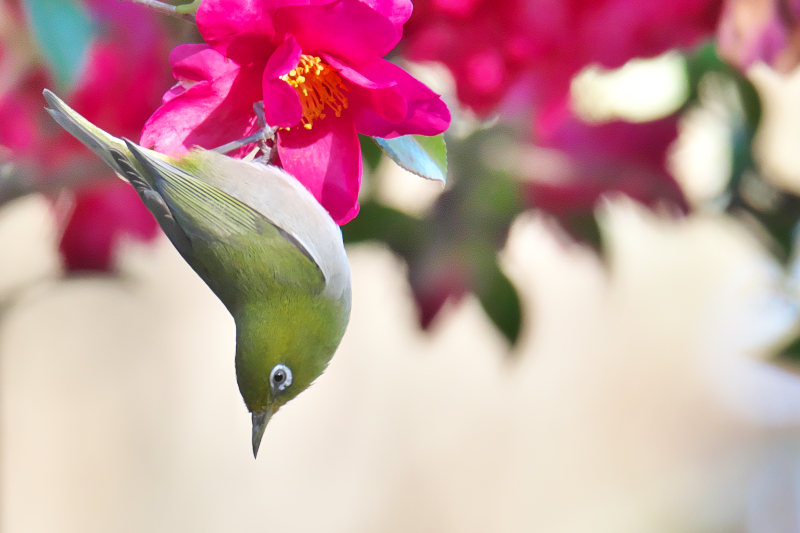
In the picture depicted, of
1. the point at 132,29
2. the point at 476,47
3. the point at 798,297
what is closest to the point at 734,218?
the point at 798,297

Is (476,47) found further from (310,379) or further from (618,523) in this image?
(618,523)

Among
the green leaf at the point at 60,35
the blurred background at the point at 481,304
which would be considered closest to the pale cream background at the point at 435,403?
the blurred background at the point at 481,304

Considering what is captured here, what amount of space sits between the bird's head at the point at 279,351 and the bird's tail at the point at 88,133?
0.03 m

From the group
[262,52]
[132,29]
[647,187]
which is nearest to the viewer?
[262,52]

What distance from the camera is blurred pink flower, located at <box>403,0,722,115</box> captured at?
0.79 feet

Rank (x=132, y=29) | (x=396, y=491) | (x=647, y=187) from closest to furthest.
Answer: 1. (x=132, y=29)
2. (x=647, y=187)
3. (x=396, y=491)

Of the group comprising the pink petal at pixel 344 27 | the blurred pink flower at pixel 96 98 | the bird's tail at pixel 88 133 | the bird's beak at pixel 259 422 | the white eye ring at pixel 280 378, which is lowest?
the blurred pink flower at pixel 96 98

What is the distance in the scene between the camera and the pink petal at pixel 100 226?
0.27 meters

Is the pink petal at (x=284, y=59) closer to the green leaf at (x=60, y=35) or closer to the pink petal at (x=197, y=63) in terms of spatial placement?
the pink petal at (x=197, y=63)

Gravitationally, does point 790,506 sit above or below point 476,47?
below

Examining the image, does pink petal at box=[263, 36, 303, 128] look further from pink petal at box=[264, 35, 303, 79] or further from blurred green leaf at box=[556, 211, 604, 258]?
blurred green leaf at box=[556, 211, 604, 258]

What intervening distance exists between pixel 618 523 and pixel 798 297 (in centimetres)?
26

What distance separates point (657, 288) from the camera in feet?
1.79

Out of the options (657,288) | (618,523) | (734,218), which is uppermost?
(734,218)
